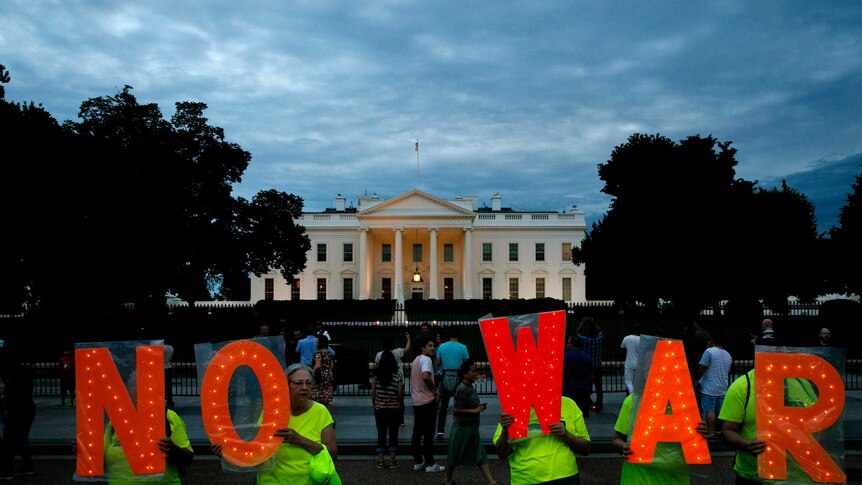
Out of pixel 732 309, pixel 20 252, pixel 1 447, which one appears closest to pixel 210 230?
pixel 20 252

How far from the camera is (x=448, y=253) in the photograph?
7156 cm

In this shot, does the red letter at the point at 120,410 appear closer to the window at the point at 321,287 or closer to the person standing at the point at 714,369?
the person standing at the point at 714,369

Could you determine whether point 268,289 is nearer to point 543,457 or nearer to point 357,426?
point 357,426

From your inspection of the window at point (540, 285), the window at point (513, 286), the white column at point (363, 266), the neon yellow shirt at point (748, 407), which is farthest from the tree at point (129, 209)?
the window at point (540, 285)

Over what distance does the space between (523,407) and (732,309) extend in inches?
1327

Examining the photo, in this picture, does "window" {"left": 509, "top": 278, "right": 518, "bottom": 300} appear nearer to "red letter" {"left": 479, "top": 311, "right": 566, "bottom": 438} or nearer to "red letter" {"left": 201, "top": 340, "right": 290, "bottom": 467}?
"red letter" {"left": 479, "top": 311, "right": 566, "bottom": 438}

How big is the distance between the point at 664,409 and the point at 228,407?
261cm

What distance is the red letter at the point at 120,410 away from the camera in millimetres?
4375

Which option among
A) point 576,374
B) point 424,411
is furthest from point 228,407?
point 576,374

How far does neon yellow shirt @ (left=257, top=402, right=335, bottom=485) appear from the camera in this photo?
4.30 meters

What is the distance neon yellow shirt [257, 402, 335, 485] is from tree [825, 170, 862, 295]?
3417 cm

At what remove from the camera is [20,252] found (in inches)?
1000

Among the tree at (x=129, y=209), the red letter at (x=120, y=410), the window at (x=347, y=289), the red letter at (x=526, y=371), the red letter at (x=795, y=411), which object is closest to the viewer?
the red letter at (x=795, y=411)

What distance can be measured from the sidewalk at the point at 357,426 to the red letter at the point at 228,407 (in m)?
6.59
